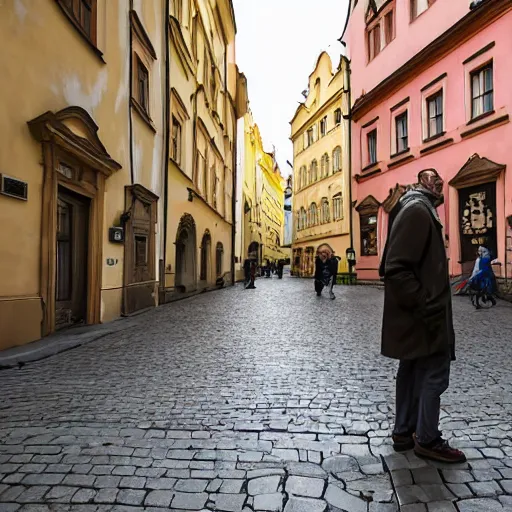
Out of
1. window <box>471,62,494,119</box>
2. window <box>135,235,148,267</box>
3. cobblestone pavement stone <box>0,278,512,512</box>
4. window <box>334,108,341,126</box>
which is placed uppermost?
window <box>334,108,341,126</box>

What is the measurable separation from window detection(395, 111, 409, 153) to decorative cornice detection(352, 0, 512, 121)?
4.36 feet

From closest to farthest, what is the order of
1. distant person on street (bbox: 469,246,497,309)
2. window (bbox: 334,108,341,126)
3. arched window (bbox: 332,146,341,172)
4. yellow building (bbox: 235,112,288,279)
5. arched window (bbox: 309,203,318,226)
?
1. distant person on street (bbox: 469,246,497,309)
2. arched window (bbox: 332,146,341,172)
3. window (bbox: 334,108,341,126)
4. yellow building (bbox: 235,112,288,279)
5. arched window (bbox: 309,203,318,226)

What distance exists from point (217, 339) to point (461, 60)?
47.6 ft

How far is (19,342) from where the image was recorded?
5.97 metres

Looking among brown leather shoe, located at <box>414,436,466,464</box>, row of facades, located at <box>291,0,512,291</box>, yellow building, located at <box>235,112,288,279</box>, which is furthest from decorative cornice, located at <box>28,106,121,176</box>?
yellow building, located at <box>235,112,288,279</box>

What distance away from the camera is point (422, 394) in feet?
9.02

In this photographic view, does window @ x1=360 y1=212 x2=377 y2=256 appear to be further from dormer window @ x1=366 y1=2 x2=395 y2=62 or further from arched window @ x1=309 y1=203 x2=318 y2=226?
arched window @ x1=309 y1=203 x2=318 y2=226

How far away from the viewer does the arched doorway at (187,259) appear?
16.4 meters

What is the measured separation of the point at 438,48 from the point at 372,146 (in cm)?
658

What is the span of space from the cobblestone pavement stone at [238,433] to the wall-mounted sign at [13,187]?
87.0 inches

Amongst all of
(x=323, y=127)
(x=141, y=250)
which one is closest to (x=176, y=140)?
(x=141, y=250)

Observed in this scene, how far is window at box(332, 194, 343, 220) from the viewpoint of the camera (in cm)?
2870

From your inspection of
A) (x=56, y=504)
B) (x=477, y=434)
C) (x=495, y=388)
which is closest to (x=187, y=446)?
(x=56, y=504)

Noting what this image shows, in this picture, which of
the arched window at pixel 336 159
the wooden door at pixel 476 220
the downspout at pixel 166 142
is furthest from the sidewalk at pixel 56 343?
the arched window at pixel 336 159
